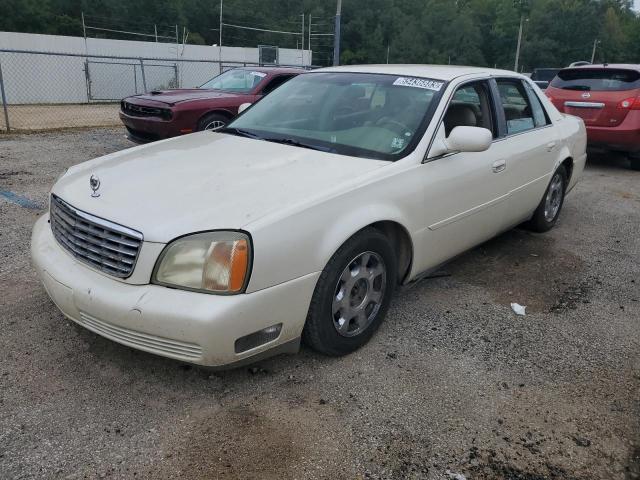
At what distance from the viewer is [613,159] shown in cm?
994

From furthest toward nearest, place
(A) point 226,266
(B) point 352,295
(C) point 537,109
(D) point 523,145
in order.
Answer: (C) point 537,109, (D) point 523,145, (B) point 352,295, (A) point 226,266

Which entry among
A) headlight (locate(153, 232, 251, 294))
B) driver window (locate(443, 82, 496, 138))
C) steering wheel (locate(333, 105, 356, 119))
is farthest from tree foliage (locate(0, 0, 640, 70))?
headlight (locate(153, 232, 251, 294))

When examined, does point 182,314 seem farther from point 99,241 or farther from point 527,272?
point 527,272

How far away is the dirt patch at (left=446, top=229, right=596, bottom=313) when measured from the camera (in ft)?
13.2

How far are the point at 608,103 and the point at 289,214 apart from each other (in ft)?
24.7

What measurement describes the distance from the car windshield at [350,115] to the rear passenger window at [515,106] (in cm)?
93

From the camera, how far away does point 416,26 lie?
76812 mm

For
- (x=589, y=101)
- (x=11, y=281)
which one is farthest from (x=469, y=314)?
(x=589, y=101)

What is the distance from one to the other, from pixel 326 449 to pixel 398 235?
1.42m

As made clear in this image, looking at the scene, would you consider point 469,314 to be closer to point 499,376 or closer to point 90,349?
point 499,376

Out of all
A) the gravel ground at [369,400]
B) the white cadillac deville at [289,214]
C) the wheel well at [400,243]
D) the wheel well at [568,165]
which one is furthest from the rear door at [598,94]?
the wheel well at [400,243]

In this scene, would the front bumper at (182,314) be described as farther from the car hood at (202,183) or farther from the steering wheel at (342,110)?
the steering wheel at (342,110)

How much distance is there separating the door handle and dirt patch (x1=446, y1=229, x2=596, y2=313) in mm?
877

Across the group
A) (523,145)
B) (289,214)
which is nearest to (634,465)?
(289,214)
